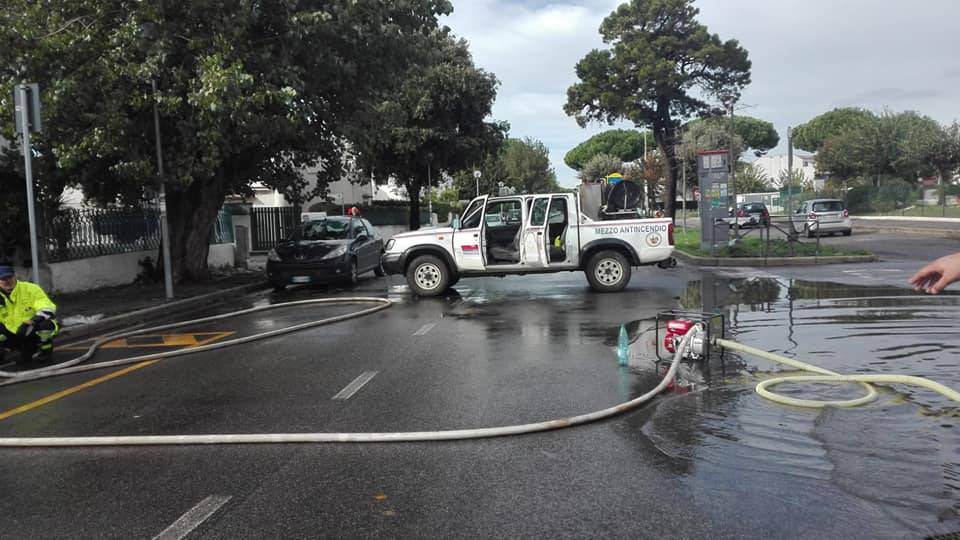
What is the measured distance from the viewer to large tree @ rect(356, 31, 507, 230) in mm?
35219

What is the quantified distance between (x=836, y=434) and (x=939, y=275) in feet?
5.71

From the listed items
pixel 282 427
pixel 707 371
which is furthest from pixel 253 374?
pixel 707 371

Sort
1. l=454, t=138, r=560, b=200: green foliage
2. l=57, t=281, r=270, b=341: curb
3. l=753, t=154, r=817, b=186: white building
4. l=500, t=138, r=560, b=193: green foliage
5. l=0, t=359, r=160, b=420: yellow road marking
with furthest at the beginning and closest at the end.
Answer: l=753, t=154, r=817, b=186: white building < l=500, t=138, r=560, b=193: green foliage < l=454, t=138, r=560, b=200: green foliage < l=57, t=281, r=270, b=341: curb < l=0, t=359, r=160, b=420: yellow road marking

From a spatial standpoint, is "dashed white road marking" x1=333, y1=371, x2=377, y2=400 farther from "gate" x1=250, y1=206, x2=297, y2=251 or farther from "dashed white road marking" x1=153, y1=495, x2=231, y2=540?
"gate" x1=250, y1=206, x2=297, y2=251

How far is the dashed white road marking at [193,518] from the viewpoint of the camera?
12.3ft

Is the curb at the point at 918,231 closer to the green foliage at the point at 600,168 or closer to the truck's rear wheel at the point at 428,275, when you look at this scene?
the truck's rear wheel at the point at 428,275

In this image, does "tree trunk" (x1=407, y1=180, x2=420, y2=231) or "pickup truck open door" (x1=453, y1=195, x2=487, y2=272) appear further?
"tree trunk" (x1=407, y1=180, x2=420, y2=231)

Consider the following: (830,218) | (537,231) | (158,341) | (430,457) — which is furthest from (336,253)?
(830,218)

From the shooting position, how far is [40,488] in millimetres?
4516

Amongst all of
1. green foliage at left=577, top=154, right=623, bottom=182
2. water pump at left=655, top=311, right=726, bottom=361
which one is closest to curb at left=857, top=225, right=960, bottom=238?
water pump at left=655, top=311, right=726, bottom=361

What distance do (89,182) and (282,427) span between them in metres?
12.3

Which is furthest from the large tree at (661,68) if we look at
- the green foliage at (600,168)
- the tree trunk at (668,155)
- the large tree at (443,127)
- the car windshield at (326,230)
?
the green foliage at (600,168)

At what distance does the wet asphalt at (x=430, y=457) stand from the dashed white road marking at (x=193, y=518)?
3 centimetres

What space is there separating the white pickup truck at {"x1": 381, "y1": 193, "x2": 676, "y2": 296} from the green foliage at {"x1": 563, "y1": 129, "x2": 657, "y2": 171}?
3351 inches
